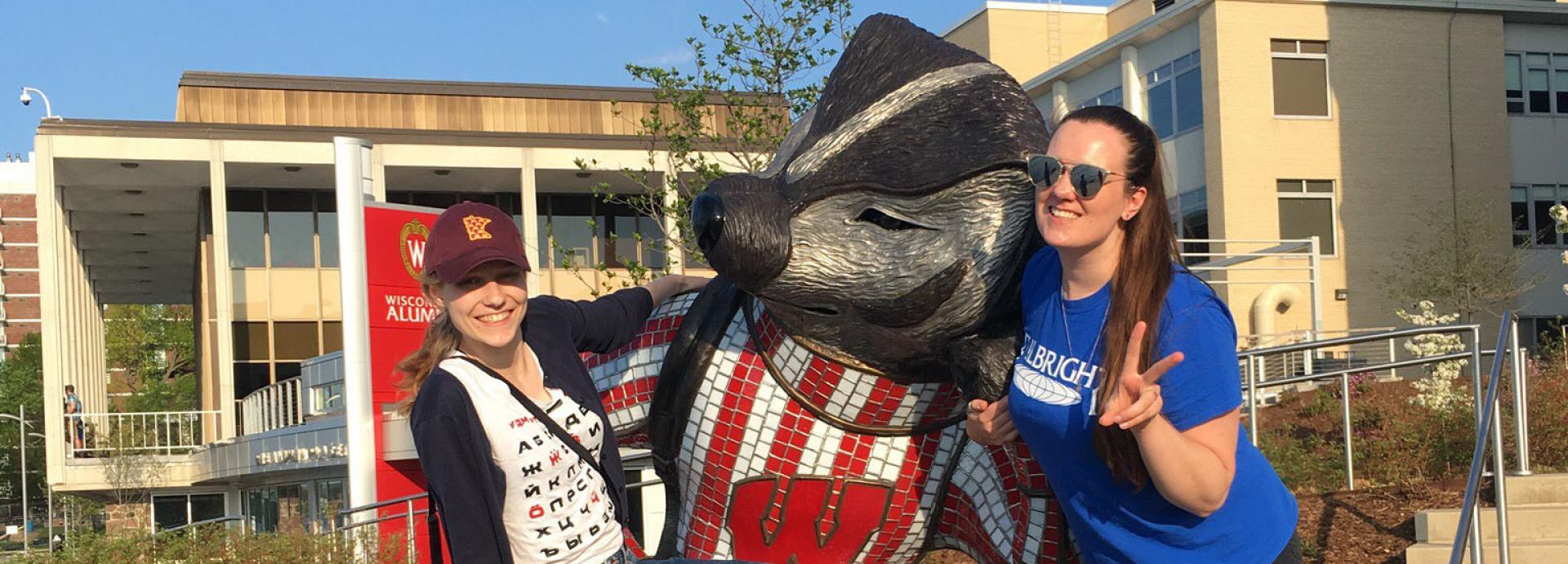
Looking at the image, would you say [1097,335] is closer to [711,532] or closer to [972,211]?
[972,211]

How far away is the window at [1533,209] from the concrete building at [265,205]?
1359cm

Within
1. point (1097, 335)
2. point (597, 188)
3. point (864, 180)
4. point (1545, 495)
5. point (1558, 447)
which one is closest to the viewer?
point (1097, 335)

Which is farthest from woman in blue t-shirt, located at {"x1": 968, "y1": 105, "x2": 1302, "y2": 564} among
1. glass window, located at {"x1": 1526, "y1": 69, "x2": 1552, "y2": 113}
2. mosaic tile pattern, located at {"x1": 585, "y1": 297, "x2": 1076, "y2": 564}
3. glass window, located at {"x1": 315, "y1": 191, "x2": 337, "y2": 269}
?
glass window, located at {"x1": 315, "y1": 191, "x2": 337, "y2": 269}

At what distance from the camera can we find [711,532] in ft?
9.43

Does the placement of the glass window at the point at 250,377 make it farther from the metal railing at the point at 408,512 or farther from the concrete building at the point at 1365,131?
the metal railing at the point at 408,512

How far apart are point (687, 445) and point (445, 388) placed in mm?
715

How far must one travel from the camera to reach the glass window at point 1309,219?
2238cm

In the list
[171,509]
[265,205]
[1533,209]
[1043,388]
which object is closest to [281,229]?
[265,205]

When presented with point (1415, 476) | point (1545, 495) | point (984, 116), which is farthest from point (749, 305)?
point (1415, 476)

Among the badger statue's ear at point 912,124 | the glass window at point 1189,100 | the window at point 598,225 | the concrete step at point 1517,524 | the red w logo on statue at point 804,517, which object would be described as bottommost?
the concrete step at point 1517,524

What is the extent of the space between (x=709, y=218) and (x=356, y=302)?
5.36 metres

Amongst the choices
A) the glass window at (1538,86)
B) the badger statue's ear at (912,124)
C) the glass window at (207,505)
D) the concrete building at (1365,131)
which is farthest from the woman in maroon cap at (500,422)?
the glass window at (207,505)

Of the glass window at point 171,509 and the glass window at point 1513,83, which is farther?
the glass window at point 171,509

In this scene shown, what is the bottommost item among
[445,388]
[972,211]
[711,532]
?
[711,532]
